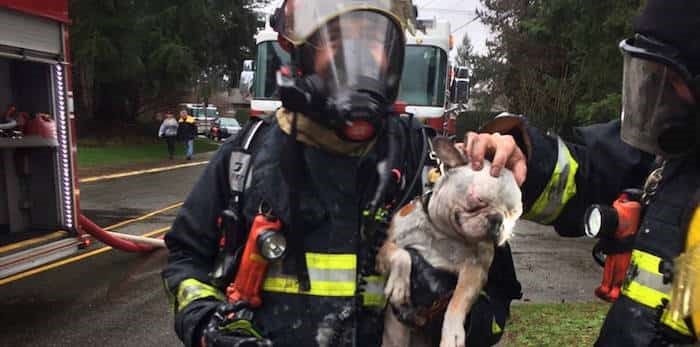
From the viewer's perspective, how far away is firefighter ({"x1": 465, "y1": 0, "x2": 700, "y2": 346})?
1.59 m

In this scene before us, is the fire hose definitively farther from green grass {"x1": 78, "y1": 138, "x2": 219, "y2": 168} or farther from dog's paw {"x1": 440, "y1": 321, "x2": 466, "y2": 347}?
green grass {"x1": 78, "y1": 138, "x2": 219, "y2": 168}

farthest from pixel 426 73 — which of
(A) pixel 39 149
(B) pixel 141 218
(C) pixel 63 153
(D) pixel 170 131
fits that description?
(D) pixel 170 131

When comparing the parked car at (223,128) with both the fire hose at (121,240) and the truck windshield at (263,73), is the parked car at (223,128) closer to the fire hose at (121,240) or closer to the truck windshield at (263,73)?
the truck windshield at (263,73)

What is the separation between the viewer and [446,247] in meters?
1.56

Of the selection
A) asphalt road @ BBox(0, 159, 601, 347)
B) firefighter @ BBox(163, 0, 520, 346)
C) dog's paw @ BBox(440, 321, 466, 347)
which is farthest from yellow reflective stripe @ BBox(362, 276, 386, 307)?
asphalt road @ BBox(0, 159, 601, 347)

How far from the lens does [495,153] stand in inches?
61.9

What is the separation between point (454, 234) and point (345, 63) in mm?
589

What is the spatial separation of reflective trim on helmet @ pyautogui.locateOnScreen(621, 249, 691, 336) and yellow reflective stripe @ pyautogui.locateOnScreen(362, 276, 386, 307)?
772 mm

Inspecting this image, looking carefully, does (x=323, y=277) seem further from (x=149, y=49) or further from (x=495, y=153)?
(x=149, y=49)

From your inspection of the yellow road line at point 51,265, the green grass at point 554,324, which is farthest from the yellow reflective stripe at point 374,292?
the yellow road line at point 51,265

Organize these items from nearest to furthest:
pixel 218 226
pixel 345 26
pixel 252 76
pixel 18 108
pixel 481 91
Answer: pixel 345 26, pixel 218 226, pixel 18 108, pixel 252 76, pixel 481 91

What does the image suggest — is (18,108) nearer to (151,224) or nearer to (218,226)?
(151,224)

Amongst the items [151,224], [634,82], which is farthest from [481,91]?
[634,82]

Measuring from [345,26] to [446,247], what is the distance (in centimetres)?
72
